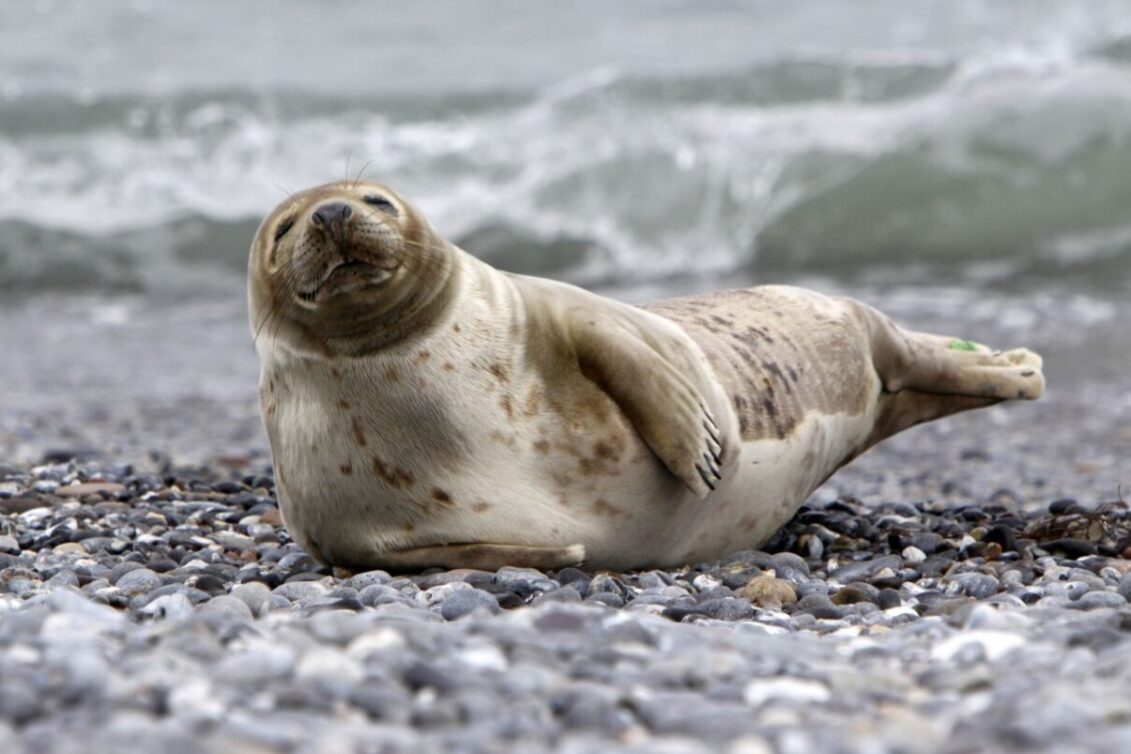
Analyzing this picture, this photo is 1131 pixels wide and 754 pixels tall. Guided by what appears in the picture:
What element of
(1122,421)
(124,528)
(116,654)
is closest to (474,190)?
(1122,421)

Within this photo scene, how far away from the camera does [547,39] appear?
77.4ft

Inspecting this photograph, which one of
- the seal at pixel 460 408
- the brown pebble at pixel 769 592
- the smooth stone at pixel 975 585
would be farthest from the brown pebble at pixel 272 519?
the smooth stone at pixel 975 585

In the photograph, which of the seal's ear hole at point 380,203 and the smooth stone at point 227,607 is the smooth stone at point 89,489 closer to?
the seal's ear hole at point 380,203

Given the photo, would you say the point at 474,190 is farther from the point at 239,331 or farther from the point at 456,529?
the point at 456,529

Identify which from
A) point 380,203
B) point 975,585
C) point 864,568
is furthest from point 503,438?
point 975,585

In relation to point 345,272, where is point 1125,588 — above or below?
below

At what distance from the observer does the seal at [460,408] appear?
4531mm

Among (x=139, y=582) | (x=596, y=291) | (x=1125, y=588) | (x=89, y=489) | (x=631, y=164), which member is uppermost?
(x=1125, y=588)

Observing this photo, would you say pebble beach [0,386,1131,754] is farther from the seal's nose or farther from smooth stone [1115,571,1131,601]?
the seal's nose

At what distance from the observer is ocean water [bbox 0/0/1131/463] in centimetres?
1570

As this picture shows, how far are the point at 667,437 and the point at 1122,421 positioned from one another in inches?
233

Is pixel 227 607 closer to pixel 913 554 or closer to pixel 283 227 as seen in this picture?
pixel 283 227

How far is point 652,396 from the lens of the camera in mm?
4633

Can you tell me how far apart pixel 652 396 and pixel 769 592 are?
63 centimetres
